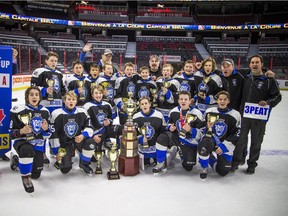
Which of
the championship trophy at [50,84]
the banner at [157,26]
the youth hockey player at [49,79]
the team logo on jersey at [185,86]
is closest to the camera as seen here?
the championship trophy at [50,84]

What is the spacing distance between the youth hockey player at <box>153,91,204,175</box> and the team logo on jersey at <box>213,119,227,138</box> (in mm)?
174

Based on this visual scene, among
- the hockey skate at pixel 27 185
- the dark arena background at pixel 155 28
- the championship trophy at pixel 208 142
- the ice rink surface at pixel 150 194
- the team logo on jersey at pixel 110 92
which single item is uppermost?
the dark arena background at pixel 155 28

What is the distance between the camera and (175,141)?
3275mm

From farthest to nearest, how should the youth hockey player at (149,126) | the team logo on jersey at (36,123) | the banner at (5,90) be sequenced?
the youth hockey player at (149,126) → the banner at (5,90) → the team logo on jersey at (36,123)

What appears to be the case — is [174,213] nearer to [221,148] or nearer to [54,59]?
[221,148]

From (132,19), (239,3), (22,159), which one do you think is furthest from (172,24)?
(22,159)

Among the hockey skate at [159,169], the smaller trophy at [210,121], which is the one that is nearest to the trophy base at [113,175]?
the hockey skate at [159,169]

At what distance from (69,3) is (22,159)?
78.1 ft

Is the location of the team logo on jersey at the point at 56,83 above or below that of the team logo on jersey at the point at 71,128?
above

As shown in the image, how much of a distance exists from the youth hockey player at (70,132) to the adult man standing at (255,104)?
1732 mm

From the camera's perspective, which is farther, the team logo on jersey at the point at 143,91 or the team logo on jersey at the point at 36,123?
the team logo on jersey at the point at 143,91

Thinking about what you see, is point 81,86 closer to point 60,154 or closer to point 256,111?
point 60,154

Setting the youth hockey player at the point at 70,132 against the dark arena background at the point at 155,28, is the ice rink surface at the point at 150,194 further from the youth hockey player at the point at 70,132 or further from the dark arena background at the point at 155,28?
the dark arena background at the point at 155,28

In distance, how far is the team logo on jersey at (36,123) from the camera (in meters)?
2.75
